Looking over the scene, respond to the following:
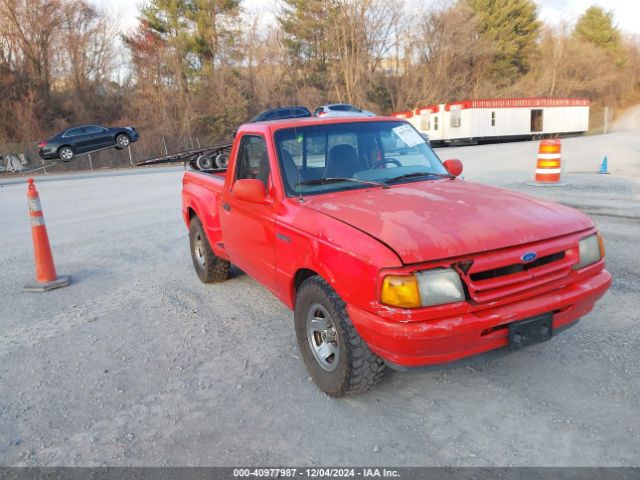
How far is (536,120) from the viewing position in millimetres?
35531

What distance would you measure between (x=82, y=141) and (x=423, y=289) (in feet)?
96.1

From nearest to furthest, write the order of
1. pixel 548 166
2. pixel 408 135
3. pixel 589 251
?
pixel 589 251 < pixel 408 135 < pixel 548 166

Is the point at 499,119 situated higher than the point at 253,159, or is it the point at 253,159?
the point at 499,119

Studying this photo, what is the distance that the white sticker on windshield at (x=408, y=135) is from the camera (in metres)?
4.33

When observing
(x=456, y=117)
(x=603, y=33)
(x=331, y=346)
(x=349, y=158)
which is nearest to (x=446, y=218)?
(x=331, y=346)

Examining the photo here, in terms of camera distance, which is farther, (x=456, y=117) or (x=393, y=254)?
(x=456, y=117)

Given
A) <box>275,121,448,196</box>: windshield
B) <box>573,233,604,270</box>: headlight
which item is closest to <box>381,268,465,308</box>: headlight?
<box>573,233,604,270</box>: headlight

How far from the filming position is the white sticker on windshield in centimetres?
433

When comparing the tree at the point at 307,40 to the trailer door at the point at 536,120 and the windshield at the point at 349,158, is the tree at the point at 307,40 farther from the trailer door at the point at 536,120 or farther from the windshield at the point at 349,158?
the windshield at the point at 349,158

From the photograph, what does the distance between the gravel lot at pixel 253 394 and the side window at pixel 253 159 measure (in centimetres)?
137

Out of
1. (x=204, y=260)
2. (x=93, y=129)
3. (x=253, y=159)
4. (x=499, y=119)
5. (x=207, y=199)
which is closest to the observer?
(x=253, y=159)

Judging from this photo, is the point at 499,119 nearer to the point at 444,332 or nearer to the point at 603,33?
the point at 444,332

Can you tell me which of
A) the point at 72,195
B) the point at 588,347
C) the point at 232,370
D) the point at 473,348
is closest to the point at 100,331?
the point at 232,370

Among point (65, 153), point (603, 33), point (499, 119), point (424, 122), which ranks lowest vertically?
point (65, 153)
